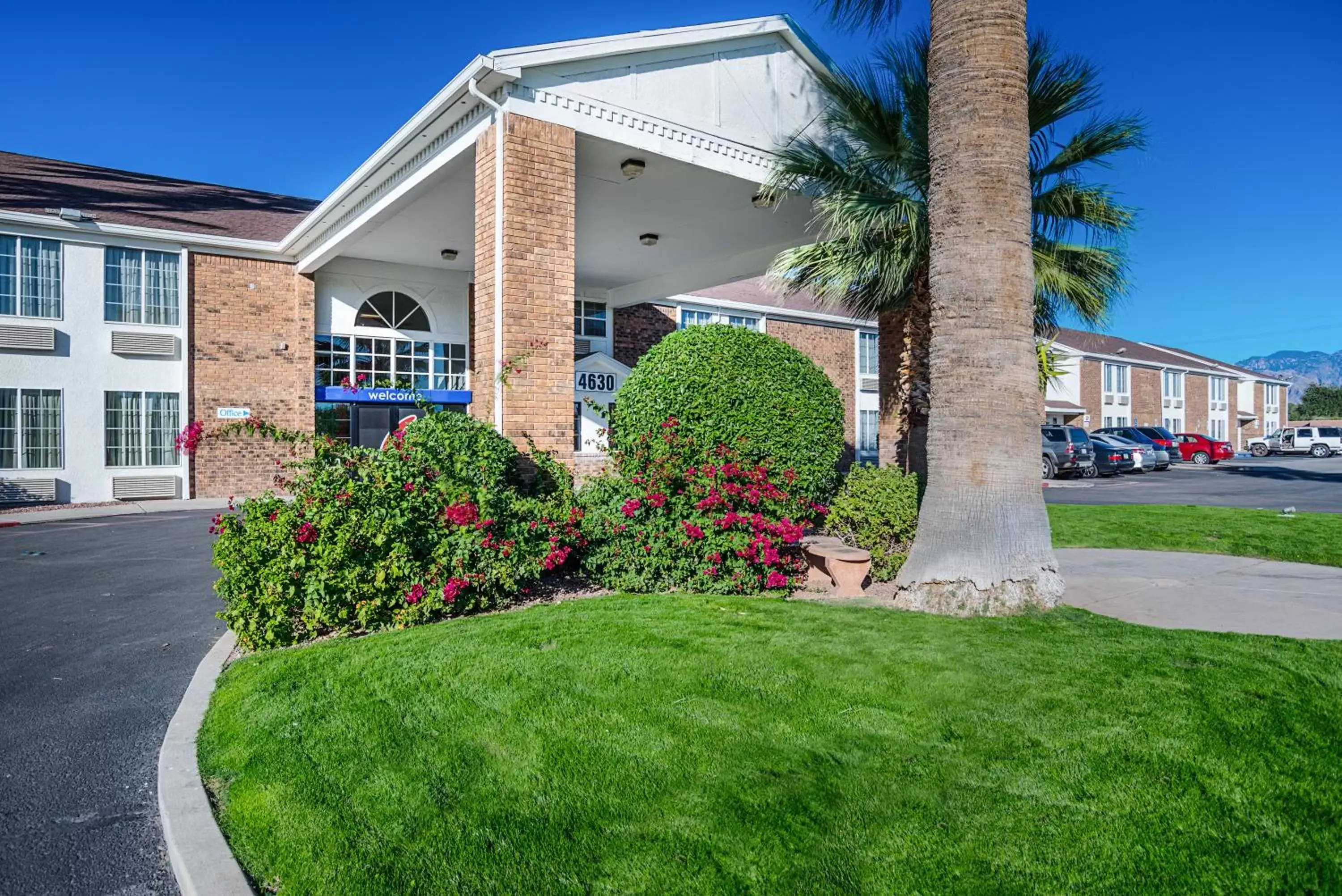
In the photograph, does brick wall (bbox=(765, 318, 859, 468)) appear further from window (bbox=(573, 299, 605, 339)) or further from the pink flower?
the pink flower

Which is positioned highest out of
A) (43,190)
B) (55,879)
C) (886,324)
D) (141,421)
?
(43,190)

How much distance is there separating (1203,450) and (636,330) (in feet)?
91.2

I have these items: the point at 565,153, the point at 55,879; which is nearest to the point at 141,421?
the point at 565,153

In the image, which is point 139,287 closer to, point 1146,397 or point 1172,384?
point 1146,397

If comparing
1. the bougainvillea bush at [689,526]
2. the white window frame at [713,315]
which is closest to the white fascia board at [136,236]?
the white window frame at [713,315]

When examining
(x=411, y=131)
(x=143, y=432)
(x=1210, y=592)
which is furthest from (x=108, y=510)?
(x=1210, y=592)

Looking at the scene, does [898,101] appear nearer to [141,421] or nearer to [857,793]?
[857,793]

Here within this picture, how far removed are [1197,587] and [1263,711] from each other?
3830mm

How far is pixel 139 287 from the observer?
635 inches

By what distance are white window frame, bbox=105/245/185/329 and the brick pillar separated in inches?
428

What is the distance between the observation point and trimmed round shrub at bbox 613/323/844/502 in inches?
281

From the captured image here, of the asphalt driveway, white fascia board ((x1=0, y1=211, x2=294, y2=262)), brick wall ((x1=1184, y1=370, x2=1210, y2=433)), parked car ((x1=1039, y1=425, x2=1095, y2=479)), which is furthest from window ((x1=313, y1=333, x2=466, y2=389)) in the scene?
brick wall ((x1=1184, y1=370, x2=1210, y2=433))

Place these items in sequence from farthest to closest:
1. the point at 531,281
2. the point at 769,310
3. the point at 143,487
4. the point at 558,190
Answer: the point at 769,310 → the point at 143,487 → the point at 558,190 → the point at 531,281

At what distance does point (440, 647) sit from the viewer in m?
5.02
